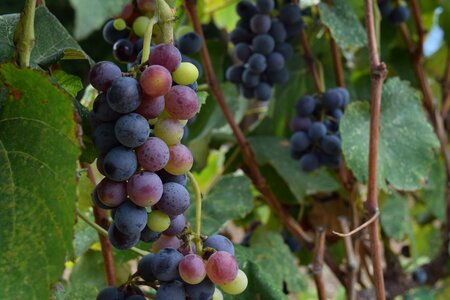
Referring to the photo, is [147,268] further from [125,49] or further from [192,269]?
[125,49]

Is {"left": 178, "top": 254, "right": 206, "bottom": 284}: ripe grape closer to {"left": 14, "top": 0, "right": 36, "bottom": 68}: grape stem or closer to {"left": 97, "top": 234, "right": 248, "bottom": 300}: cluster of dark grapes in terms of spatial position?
{"left": 97, "top": 234, "right": 248, "bottom": 300}: cluster of dark grapes

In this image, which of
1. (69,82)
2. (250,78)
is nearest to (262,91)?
(250,78)

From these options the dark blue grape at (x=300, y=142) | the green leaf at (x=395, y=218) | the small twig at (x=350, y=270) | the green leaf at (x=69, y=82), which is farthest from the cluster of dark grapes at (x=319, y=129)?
the green leaf at (x=69, y=82)

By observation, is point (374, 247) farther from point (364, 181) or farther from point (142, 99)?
point (142, 99)

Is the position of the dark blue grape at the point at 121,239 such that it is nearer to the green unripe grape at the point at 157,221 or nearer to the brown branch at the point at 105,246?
the green unripe grape at the point at 157,221

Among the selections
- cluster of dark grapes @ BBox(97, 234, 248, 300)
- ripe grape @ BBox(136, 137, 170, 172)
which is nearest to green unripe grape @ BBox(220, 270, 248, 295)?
cluster of dark grapes @ BBox(97, 234, 248, 300)

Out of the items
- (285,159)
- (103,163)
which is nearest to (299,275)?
(285,159)
